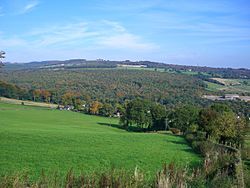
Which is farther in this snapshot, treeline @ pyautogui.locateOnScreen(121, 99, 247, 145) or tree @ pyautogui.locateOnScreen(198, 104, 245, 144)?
treeline @ pyautogui.locateOnScreen(121, 99, 247, 145)

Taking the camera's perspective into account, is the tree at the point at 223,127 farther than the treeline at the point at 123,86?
No

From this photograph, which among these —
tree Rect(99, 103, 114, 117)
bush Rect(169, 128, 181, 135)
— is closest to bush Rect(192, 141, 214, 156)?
bush Rect(169, 128, 181, 135)

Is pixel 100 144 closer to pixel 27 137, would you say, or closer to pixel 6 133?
pixel 27 137

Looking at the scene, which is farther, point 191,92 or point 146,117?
point 191,92

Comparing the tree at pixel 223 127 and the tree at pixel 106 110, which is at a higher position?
the tree at pixel 223 127

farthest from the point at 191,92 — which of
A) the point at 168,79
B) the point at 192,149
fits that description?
the point at 192,149

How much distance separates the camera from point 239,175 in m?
16.7

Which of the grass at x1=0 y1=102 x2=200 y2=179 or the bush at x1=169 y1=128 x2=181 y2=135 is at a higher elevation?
the grass at x1=0 y1=102 x2=200 y2=179

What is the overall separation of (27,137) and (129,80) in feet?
426

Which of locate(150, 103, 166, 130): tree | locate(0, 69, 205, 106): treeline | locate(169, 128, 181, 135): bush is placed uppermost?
locate(0, 69, 205, 106): treeline

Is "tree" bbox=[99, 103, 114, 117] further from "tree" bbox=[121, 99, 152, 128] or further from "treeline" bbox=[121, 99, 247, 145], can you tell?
"tree" bbox=[121, 99, 152, 128]

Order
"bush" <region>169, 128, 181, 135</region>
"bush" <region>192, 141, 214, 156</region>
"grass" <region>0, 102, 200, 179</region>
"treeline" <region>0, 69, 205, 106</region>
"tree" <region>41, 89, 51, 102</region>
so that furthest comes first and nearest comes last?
"treeline" <region>0, 69, 205, 106</region>, "tree" <region>41, 89, 51, 102</region>, "bush" <region>169, 128, 181, 135</region>, "bush" <region>192, 141, 214, 156</region>, "grass" <region>0, 102, 200, 179</region>

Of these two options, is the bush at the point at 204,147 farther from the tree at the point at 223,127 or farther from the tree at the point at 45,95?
the tree at the point at 45,95

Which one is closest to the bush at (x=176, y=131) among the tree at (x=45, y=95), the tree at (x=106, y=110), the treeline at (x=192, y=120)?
the treeline at (x=192, y=120)
